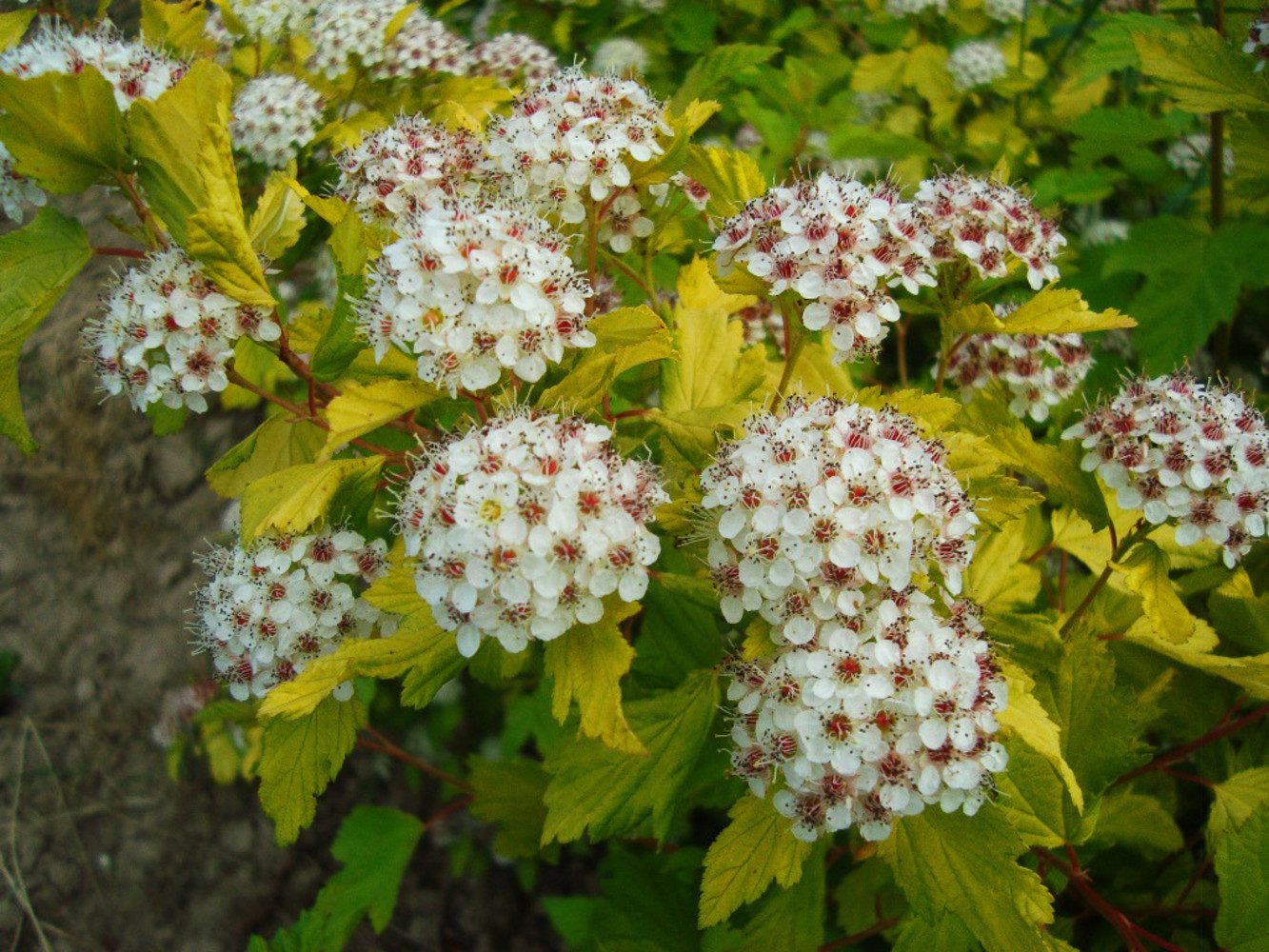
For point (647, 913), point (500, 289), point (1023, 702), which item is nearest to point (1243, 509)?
point (1023, 702)

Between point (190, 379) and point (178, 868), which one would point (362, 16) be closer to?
point (190, 379)

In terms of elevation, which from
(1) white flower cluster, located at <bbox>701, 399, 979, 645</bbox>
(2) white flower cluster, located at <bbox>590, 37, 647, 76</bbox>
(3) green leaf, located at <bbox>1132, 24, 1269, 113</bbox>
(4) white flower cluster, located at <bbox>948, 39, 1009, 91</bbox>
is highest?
(3) green leaf, located at <bbox>1132, 24, 1269, 113</bbox>

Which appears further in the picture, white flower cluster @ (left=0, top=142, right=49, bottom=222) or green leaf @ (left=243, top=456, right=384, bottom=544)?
white flower cluster @ (left=0, top=142, right=49, bottom=222)

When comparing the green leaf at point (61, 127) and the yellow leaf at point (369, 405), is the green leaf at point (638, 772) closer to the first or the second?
the yellow leaf at point (369, 405)

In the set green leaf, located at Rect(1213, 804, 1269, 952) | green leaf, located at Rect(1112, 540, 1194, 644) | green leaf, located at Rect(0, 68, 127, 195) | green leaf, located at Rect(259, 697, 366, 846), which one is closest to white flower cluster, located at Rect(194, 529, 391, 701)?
green leaf, located at Rect(259, 697, 366, 846)

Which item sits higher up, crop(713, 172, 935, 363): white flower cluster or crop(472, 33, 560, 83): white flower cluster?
crop(472, 33, 560, 83): white flower cluster

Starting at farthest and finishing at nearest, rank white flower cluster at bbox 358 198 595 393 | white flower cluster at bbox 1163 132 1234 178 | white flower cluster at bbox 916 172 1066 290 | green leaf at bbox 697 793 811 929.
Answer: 1. white flower cluster at bbox 1163 132 1234 178
2. white flower cluster at bbox 916 172 1066 290
3. green leaf at bbox 697 793 811 929
4. white flower cluster at bbox 358 198 595 393

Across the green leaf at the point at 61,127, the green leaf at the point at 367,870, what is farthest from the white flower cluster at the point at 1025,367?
the green leaf at the point at 367,870

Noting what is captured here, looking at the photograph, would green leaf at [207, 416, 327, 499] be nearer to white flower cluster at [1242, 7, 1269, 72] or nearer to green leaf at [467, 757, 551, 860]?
green leaf at [467, 757, 551, 860]

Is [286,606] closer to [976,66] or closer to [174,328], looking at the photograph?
[174,328]
